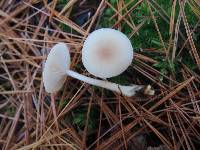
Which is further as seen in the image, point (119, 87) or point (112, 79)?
point (112, 79)

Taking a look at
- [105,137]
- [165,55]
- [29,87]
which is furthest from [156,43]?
[29,87]

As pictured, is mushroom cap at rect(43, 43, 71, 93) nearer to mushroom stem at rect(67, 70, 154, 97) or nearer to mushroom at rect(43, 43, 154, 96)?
mushroom at rect(43, 43, 154, 96)

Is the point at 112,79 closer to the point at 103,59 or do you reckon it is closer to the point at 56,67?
the point at 103,59

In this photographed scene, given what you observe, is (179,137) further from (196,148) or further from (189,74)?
(189,74)

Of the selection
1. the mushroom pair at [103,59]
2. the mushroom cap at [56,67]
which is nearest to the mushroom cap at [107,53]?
the mushroom pair at [103,59]

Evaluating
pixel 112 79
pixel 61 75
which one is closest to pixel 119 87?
pixel 112 79

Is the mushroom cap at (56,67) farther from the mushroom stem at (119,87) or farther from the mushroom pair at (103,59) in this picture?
the mushroom stem at (119,87)

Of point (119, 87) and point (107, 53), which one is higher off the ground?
point (107, 53)

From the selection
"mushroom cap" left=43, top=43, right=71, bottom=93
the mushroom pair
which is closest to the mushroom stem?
the mushroom pair
